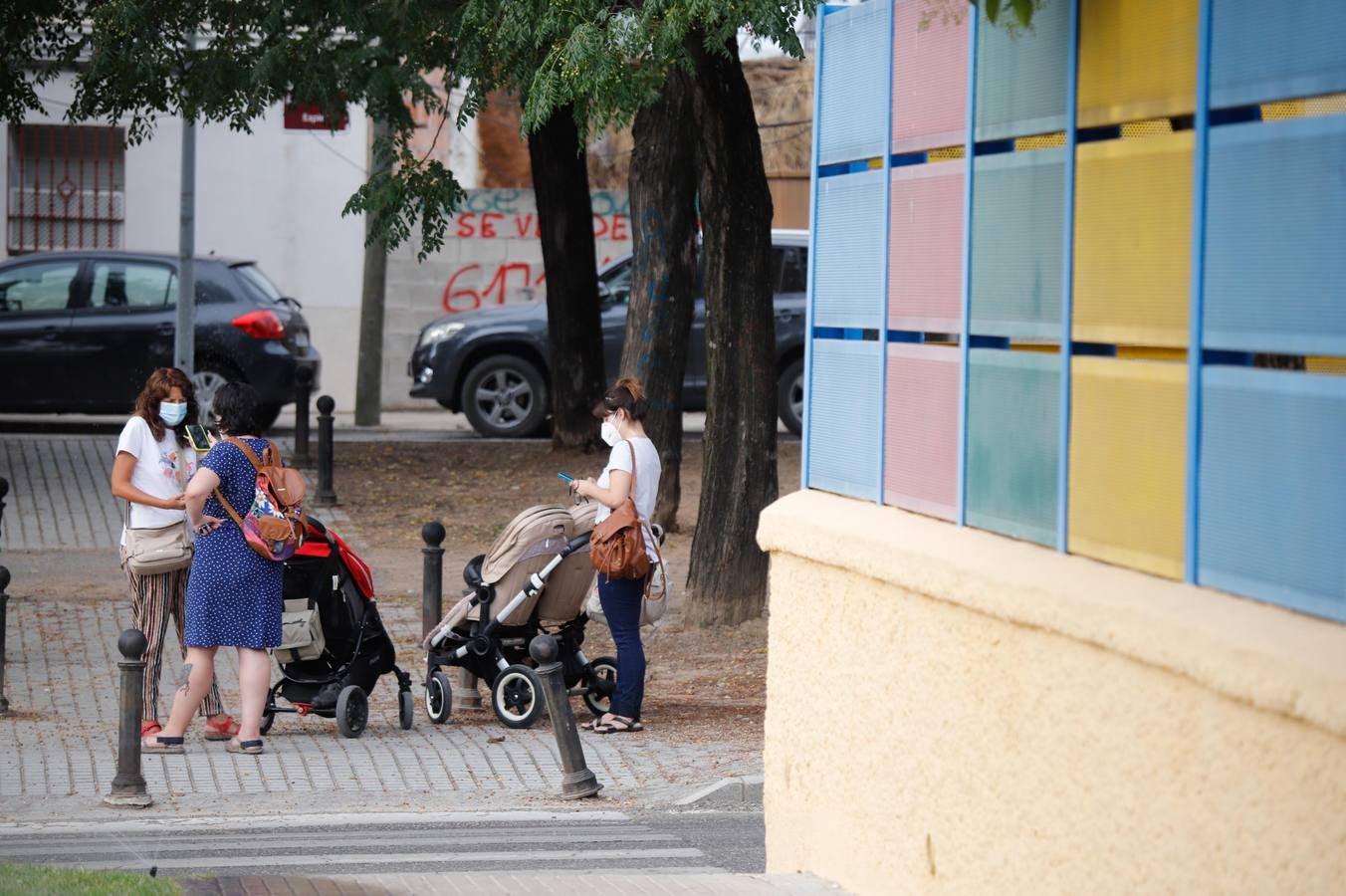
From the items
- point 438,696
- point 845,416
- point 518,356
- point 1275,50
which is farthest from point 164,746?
point 518,356

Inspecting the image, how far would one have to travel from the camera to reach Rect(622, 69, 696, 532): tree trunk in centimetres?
1434

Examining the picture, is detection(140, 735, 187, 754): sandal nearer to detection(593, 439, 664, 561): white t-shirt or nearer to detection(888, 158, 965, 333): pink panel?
detection(593, 439, 664, 561): white t-shirt

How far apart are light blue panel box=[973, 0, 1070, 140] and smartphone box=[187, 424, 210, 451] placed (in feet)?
15.7

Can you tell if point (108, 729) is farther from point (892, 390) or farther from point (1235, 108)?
point (1235, 108)

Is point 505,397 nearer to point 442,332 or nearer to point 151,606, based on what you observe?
point 442,332

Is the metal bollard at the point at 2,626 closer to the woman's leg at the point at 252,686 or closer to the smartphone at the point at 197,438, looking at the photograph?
the smartphone at the point at 197,438

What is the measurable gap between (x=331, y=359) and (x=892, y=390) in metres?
20.7

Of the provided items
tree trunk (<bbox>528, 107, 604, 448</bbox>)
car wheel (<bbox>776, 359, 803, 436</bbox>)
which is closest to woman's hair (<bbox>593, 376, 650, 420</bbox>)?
tree trunk (<bbox>528, 107, 604, 448</bbox>)

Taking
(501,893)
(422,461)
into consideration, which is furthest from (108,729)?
(422,461)

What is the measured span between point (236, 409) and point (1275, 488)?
18.0 feet

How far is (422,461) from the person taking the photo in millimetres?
18438

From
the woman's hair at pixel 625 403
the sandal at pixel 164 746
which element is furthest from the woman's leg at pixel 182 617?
the woman's hair at pixel 625 403

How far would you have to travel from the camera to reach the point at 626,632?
30.7 ft

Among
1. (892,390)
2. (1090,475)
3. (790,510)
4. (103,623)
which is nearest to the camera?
(1090,475)
